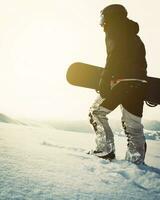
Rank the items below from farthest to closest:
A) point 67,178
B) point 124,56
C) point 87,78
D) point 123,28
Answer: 1. point 87,78
2. point 123,28
3. point 124,56
4. point 67,178

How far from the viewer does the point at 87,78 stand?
15.6ft

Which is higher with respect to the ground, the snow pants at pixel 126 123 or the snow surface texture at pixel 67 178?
the snow pants at pixel 126 123

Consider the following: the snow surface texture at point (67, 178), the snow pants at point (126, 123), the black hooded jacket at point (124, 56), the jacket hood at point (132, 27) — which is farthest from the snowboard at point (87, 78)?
the snow surface texture at point (67, 178)

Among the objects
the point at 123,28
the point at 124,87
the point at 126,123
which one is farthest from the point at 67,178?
the point at 123,28

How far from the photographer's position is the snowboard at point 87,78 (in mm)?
4719

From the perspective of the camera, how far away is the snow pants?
12.5 ft

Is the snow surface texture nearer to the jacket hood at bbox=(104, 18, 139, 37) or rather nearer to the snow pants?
the snow pants

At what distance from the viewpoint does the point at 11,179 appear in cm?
214

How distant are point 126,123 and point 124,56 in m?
0.81

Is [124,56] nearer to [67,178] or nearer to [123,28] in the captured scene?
[123,28]

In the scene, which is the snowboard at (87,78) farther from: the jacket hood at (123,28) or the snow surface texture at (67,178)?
the snow surface texture at (67,178)

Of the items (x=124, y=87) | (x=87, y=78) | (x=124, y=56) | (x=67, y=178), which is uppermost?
(x=124, y=56)

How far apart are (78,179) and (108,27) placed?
227 cm

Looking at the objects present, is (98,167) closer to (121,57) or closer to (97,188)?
(97,188)
